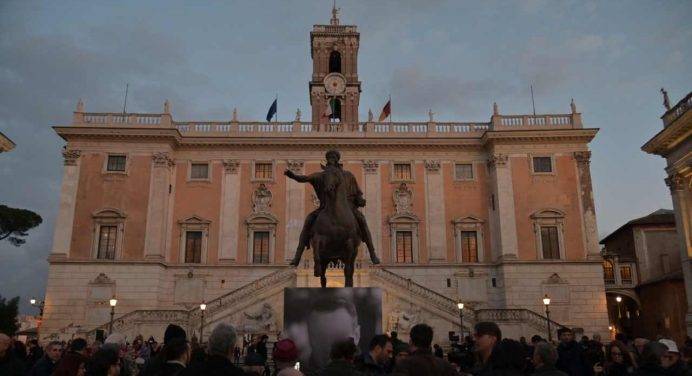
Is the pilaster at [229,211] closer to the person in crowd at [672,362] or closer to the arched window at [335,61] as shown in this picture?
the arched window at [335,61]

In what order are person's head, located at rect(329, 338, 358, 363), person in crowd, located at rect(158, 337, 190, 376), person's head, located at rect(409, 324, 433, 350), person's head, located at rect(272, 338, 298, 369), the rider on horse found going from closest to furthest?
person's head, located at rect(272, 338, 298, 369) → person in crowd, located at rect(158, 337, 190, 376) → person's head, located at rect(409, 324, 433, 350) → person's head, located at rect(329, 338, 358, 363) → the rider on horse

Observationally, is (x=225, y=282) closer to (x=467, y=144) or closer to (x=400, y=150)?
(x=400, y=150)

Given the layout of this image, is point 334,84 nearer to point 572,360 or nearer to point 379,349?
point 572,360

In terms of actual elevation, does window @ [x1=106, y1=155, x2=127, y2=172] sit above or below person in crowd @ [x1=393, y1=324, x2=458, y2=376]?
above

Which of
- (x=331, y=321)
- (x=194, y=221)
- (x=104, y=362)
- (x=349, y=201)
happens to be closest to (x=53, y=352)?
(x=104, y=362)

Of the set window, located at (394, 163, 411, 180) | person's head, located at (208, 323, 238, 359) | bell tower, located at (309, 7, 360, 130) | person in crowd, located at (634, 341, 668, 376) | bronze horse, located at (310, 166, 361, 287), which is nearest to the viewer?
person's head, located at (208, 323, 238, 359)

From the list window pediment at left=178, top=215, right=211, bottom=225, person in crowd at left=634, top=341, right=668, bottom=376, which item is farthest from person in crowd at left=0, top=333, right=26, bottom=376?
window pediment at left=178, top=215, right=211, bottom=225

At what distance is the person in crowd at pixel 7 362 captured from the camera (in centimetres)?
684

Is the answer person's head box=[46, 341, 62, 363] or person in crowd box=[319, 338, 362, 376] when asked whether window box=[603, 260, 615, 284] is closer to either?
person in crowd box=[319, 338, 362, 376]

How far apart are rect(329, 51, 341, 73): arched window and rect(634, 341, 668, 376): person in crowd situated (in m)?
50.2

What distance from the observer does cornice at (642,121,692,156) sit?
29.6 meters

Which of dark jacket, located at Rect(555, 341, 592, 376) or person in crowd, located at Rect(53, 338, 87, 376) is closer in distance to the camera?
person in crowd, located at Rect(53, 338, 87, 376)

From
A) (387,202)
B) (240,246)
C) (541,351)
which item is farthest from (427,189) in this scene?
(541,351)

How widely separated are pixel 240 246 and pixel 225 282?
2.59m
